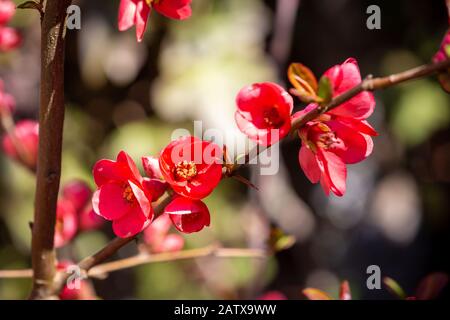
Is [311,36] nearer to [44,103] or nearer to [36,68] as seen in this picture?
[36,68]

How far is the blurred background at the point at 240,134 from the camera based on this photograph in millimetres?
1422

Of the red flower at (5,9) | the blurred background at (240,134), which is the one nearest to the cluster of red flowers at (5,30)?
the red flower at (5,9)

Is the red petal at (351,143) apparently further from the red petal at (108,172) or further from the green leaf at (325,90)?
the red petal at (108,172)


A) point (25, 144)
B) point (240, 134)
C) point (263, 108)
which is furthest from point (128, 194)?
point (240, 134)

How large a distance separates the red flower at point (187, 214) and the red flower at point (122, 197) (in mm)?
21

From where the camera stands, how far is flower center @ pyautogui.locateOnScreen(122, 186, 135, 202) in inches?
20.5

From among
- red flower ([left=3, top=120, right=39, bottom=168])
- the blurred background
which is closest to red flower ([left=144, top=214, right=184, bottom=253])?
red flower ([left=3, top=120, right=39, bottom=168])

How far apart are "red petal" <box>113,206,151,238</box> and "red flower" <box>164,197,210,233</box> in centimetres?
2

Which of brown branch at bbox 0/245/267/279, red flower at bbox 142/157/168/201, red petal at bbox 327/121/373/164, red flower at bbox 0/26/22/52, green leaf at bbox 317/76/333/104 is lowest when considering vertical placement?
brown branch at bbox 0/245/267/279

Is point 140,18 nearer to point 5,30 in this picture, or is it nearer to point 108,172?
point 108,172

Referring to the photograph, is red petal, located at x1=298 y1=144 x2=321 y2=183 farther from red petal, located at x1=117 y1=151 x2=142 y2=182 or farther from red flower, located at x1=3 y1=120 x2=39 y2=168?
red flower, located at x1=3 y1=120 x2=39 y2=168
